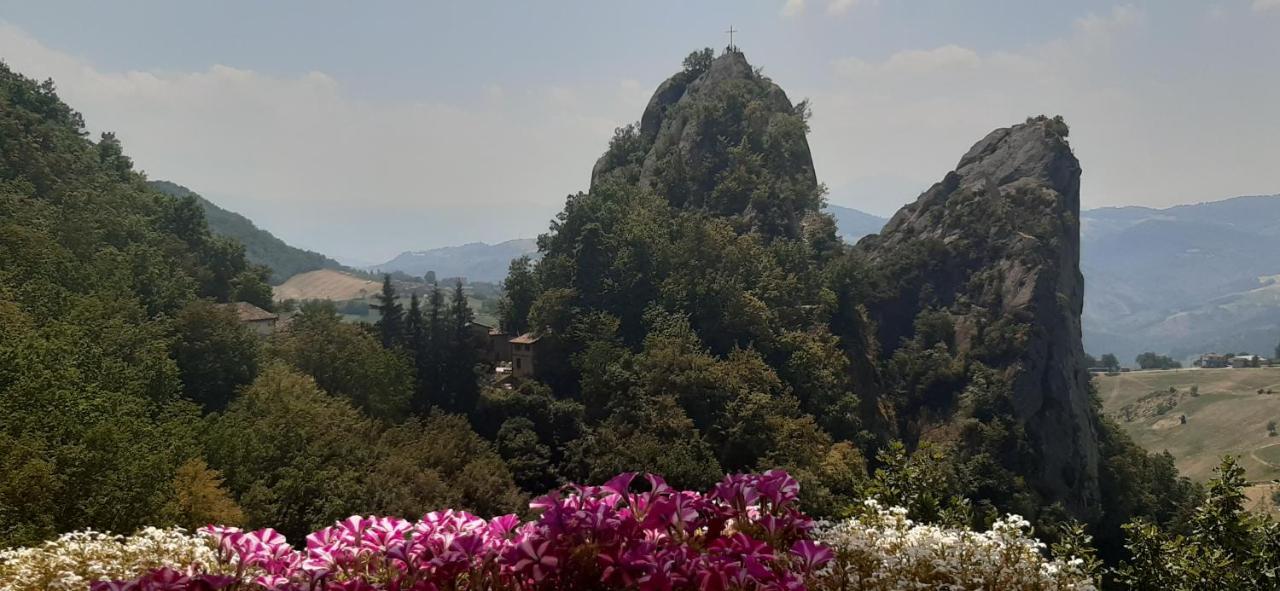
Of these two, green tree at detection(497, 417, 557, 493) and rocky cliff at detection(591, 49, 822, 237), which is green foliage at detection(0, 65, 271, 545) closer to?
green tree at detection(497, 417, 557, 493)

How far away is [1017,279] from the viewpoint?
2255 inches

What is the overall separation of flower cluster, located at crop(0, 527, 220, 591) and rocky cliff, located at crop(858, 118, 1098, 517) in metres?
53.0

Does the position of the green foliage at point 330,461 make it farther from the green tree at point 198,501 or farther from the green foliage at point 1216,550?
the green foliage at point 1216,550

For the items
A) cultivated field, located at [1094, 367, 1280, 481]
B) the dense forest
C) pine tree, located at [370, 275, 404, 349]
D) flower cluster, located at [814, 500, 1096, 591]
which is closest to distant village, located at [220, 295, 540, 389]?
the dense forest

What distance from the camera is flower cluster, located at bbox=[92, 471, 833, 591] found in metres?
3.92

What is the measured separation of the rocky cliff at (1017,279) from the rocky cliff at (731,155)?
1068 centimetres

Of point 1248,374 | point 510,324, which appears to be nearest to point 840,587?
point 510,324

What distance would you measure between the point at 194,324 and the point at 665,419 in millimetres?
23323

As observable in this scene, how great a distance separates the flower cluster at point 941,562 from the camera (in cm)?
485

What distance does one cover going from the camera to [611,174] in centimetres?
7512

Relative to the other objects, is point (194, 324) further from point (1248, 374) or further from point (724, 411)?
point (1248, 374)

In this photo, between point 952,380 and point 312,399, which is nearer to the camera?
point 312,399

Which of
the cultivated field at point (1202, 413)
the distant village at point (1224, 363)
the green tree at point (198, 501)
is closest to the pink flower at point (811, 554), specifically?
the green tree at point (198, 501)

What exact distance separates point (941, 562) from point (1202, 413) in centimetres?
16723
